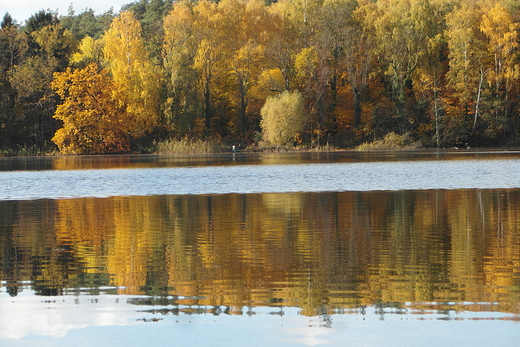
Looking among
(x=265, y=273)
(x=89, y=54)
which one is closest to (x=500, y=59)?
(x=89, y=54)

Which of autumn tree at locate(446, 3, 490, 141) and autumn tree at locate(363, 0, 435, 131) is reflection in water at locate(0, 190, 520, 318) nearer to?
autumn tree at locate(446, 3, 490, 141)

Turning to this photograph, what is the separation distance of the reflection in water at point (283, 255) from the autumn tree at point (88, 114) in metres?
64.8

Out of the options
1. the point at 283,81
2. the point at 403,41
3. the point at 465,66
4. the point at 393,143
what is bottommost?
the point at 393,143

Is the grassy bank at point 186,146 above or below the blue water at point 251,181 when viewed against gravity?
above

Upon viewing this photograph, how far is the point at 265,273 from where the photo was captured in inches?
463

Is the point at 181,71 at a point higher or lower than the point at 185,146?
higher

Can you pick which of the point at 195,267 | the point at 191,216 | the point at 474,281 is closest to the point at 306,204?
the point at 191,216

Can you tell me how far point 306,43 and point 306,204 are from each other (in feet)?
242

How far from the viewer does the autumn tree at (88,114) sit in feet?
286

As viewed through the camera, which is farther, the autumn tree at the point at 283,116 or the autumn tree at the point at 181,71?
the autumn tree at the point at 181,71

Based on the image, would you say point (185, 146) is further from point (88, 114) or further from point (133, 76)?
point (88, 114)

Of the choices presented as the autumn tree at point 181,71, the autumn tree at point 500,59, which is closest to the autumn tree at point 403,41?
the autumn tree at point 500,59

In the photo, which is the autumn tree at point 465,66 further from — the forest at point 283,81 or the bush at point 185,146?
the bush at point 185,146

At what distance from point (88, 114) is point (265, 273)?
7762cm
